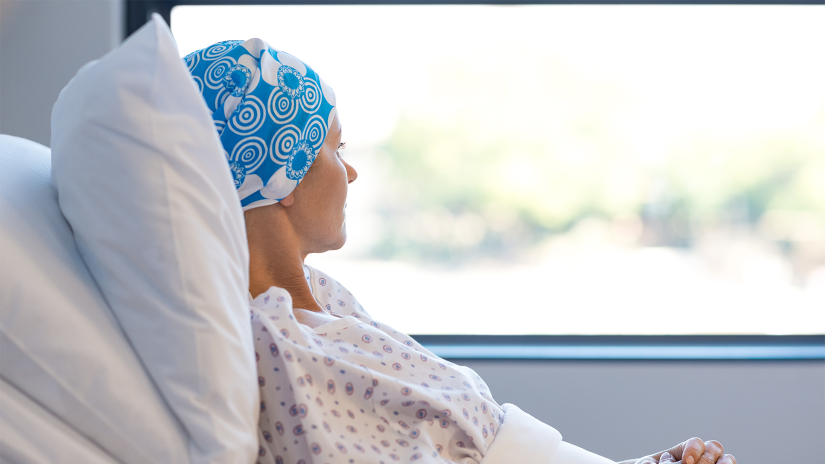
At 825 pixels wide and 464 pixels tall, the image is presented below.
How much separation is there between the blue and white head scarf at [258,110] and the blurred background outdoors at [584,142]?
37.0 inches

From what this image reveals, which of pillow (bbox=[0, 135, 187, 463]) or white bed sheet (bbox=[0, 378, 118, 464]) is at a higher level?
pillow (bbox=[0, 135, 187, 463])

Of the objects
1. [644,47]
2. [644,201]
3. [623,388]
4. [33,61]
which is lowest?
[623,388]

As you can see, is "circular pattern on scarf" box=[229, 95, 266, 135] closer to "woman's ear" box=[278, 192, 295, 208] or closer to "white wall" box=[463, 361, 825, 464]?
"woman's ear" box=[278, 192, 295, 208]

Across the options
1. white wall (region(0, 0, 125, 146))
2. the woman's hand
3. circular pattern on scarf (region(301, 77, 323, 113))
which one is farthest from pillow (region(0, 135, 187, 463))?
white wall (region(0, 0, 125, 146))

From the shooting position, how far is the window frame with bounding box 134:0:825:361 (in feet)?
5.55

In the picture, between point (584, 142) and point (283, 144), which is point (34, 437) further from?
point (584, 142)

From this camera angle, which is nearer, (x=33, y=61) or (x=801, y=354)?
(x=33, y=61)

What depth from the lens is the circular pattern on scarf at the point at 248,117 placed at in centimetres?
79

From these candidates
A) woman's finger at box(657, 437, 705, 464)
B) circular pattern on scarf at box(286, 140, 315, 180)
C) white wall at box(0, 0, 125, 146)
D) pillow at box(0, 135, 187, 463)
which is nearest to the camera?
pillow at box(0, 135, 187, 463)

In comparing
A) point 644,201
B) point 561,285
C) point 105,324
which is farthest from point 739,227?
point 105,324

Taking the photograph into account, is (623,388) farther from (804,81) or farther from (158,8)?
(158,8)

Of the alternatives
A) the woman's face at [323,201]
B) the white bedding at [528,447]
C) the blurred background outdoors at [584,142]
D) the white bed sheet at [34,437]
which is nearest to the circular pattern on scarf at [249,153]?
the woman's face at [323,201]

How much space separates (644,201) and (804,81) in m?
0.57

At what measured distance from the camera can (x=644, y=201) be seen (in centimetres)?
179
